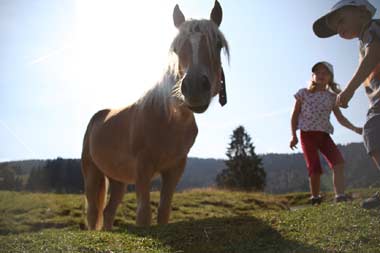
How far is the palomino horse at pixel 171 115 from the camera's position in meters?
3.25

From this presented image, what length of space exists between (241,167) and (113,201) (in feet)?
127

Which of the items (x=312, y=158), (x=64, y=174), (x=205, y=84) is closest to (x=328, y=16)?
(x=205, y=84)

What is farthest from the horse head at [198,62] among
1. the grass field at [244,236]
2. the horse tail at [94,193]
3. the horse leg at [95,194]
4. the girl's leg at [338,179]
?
the horse leg at [95,194]

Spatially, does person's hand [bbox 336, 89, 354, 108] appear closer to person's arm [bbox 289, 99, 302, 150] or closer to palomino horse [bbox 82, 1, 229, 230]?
palomino horse [bbox 82, 1, 229, 230]

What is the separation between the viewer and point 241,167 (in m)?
44.0

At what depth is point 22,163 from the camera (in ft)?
15.0

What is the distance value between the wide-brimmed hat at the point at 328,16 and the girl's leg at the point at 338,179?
1696 millimetres

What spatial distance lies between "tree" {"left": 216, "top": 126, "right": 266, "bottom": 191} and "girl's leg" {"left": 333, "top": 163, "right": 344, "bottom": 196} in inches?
1424

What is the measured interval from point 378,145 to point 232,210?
34.8ft

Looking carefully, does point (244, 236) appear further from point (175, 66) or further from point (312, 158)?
point (312, 158)

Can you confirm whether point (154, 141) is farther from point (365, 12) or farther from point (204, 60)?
point (365, 12)

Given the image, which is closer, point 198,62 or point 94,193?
point 198,62

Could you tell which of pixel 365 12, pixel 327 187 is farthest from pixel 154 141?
pixel 327 187

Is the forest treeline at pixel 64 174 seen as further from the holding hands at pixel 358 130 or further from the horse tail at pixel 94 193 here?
the horse tail at pixel 94 193
